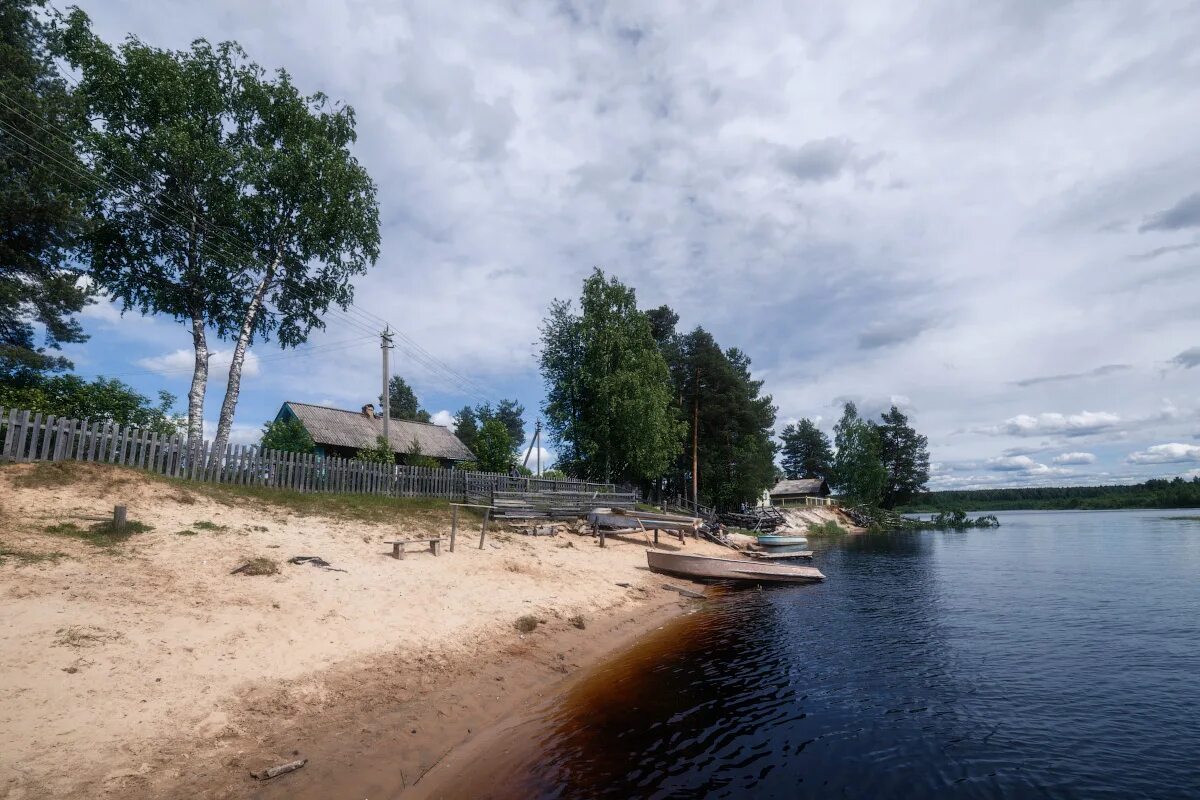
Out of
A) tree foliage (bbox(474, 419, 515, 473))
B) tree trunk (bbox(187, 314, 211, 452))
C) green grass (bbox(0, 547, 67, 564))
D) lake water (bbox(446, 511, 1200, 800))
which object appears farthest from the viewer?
tree foliage (bbox(474, 419, 515, 473))

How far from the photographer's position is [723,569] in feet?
76.7

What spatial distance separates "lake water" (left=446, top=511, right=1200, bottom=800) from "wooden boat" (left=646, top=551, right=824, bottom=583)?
11.3 feet

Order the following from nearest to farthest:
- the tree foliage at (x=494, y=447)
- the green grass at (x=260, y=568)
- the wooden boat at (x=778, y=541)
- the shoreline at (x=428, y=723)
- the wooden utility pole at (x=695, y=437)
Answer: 1. the shoreline at (x=428, y=723)
2. the green grass at (x=260, y=568)
3. the wooden boat at (x=778, y=541)
4. the tree foliage at (x=494, y=447)
5. the wooden utility pole at (x=695, y=437)

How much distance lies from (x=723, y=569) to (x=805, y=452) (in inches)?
3525

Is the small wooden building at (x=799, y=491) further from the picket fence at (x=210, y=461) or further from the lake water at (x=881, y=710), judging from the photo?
the lake water at (x=881, y=710)

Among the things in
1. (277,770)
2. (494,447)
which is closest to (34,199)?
(277,770)

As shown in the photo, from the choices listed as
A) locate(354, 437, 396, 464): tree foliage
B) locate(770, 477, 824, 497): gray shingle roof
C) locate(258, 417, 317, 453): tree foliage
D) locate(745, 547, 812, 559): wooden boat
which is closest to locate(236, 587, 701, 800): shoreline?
locate(354, 437, 396, 464): tree foliage

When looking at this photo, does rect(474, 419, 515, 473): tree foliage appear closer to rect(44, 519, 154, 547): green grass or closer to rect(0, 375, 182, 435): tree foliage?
rect(0, 375, 182, 435): tree foliage

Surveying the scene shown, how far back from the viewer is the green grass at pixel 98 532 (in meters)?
10.6

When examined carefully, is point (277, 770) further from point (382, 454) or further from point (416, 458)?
point (416, 458)

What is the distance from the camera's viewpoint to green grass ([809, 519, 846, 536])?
61956 millimetres

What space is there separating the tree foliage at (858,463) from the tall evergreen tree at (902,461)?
14089 mm

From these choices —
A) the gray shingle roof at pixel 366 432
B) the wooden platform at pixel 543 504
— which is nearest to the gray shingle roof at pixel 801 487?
the gray shingle roof at pixel 366 432

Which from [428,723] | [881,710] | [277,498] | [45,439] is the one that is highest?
[45,439]
